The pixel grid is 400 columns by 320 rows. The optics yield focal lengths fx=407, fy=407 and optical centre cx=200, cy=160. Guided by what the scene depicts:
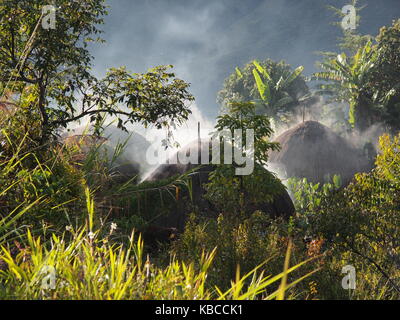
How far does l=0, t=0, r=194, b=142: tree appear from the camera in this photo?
8.30 metres

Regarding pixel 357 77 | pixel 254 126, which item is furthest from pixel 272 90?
pixel 254 126

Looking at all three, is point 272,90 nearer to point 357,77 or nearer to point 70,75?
point 357,77

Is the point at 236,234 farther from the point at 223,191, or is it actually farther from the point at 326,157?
the point at 326,157

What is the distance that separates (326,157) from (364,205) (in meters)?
18.8

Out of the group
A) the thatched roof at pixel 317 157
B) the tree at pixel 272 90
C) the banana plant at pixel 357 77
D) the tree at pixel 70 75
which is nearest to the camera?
the tree at pixel 70 75

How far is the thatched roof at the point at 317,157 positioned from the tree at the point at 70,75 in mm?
17619

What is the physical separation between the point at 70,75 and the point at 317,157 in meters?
20.0

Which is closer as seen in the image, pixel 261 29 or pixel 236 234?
pixel 236 234

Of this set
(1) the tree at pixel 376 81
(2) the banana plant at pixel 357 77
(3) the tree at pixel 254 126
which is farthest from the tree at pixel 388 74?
(3) the tree at pixel 254 126

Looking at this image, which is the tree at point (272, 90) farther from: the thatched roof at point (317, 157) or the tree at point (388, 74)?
the thatched roof at point (317, 157)

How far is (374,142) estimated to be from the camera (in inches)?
1174

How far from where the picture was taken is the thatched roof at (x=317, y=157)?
85.2ft

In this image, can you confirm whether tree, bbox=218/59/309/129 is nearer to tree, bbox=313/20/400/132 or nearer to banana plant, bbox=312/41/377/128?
banana plant, bbox=312/41/377/128
